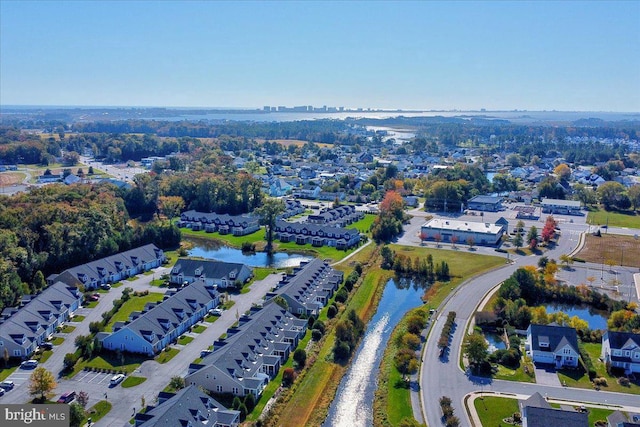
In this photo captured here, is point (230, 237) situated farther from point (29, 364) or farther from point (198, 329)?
point (29, 364)

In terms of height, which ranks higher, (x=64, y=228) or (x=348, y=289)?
(x=64, y=228)

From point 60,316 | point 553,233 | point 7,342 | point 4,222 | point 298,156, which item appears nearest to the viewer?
point 7,342

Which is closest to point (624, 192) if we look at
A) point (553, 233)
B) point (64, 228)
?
point (553, 233)

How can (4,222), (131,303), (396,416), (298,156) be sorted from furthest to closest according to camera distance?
(298,156)
(4,222)
(131,303)
(396,416)

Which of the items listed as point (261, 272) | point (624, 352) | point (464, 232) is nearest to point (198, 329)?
point (261, 272)

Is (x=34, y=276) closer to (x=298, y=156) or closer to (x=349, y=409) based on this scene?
(x=349, y=409)

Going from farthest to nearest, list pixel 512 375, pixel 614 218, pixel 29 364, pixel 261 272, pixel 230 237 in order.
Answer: pixel 614 218 → pixel 230 237 → pixel 261 272 → pixel 29 364 → pixel 512 375

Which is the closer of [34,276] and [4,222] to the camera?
[34,276]
